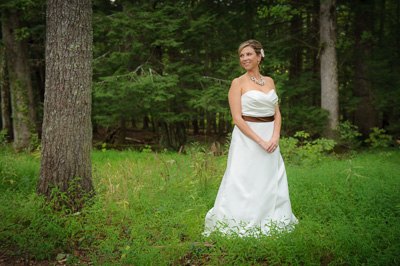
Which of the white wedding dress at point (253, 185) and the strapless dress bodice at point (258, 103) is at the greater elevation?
the strapless dress bodice at point (258, 103)

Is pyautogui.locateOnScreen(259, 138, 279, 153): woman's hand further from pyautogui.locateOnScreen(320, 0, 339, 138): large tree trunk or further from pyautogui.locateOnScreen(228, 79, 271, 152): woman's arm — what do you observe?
pyautogui.locateOnScreen(320, 0, 339, 138): large tree trunk

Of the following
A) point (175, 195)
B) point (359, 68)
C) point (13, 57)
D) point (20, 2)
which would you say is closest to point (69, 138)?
point (175, 195)

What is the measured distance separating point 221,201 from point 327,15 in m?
8.25

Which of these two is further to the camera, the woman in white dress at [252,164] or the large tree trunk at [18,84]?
the large tree trunk at [18,84]

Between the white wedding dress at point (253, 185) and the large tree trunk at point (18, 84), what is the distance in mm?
8690

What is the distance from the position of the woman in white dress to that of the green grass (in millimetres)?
332

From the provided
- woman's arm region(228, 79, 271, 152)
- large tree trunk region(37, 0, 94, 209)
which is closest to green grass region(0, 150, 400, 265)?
Answer: large tree trunk region(37, 0, 94, 209)

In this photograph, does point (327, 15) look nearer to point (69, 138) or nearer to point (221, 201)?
point (221, 201)

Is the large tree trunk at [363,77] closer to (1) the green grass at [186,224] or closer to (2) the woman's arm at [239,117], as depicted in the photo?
(1) the green grass at [186,224]

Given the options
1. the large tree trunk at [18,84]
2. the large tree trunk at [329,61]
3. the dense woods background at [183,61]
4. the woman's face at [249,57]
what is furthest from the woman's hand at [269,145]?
the large tree trunk at [18,84]

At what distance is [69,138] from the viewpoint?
402cm

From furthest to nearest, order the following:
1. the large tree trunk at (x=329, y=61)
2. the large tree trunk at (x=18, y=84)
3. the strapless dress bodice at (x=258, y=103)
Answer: the large tree trunk at (x=18, y=84) → the large tree trunk at (x=329, y=61) → the strapless dress bodice at (x=258, y=103)

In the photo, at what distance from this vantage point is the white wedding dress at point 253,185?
3535 mm

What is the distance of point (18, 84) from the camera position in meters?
9.51
